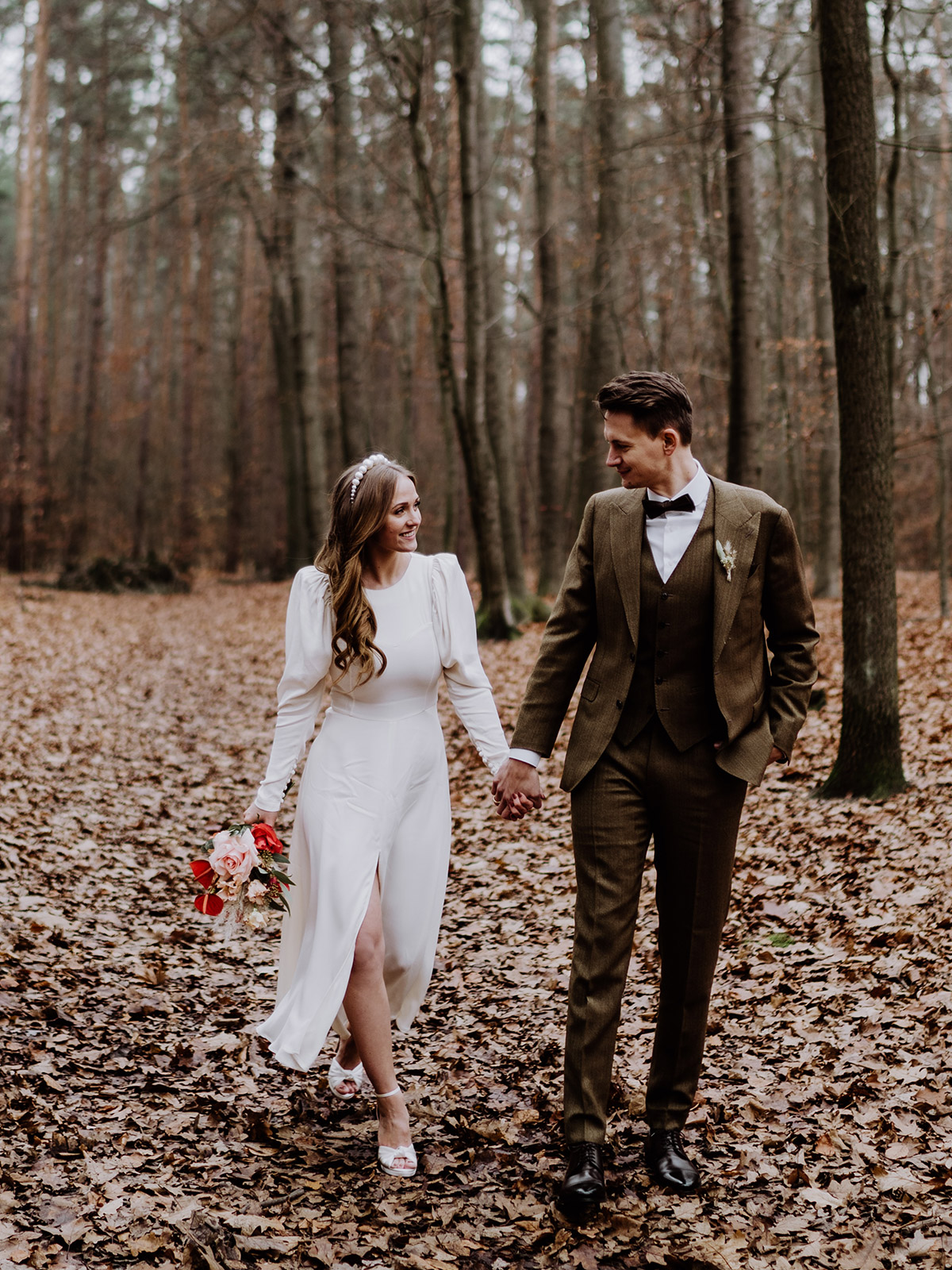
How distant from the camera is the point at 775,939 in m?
5.60

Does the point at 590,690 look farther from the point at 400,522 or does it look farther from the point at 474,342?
the point at 474,342

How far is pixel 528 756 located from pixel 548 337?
14.3 meters

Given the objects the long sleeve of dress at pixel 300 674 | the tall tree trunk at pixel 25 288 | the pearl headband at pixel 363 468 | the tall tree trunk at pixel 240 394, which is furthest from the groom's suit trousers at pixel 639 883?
the tall tree trunk at pixel 240 394

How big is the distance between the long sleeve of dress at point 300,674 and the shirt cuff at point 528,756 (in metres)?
0.74

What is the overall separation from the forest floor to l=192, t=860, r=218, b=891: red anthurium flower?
913mm

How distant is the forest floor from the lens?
3408mm

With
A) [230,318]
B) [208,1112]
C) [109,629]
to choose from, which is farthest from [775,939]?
[230,318]

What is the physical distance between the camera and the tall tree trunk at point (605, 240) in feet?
51.4

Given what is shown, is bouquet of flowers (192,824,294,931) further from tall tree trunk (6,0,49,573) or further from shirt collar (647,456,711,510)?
tall tree trunk (6,0,49,573)

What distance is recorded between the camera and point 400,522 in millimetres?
3979

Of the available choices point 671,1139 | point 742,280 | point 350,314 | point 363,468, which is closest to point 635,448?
point 363,468

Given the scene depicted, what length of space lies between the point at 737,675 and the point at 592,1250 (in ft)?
5.61

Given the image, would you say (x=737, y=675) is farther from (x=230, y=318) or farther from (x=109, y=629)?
(x=230, y=318)

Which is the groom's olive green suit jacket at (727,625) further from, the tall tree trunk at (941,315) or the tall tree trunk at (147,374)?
the tall tree trunk at (147,374)
